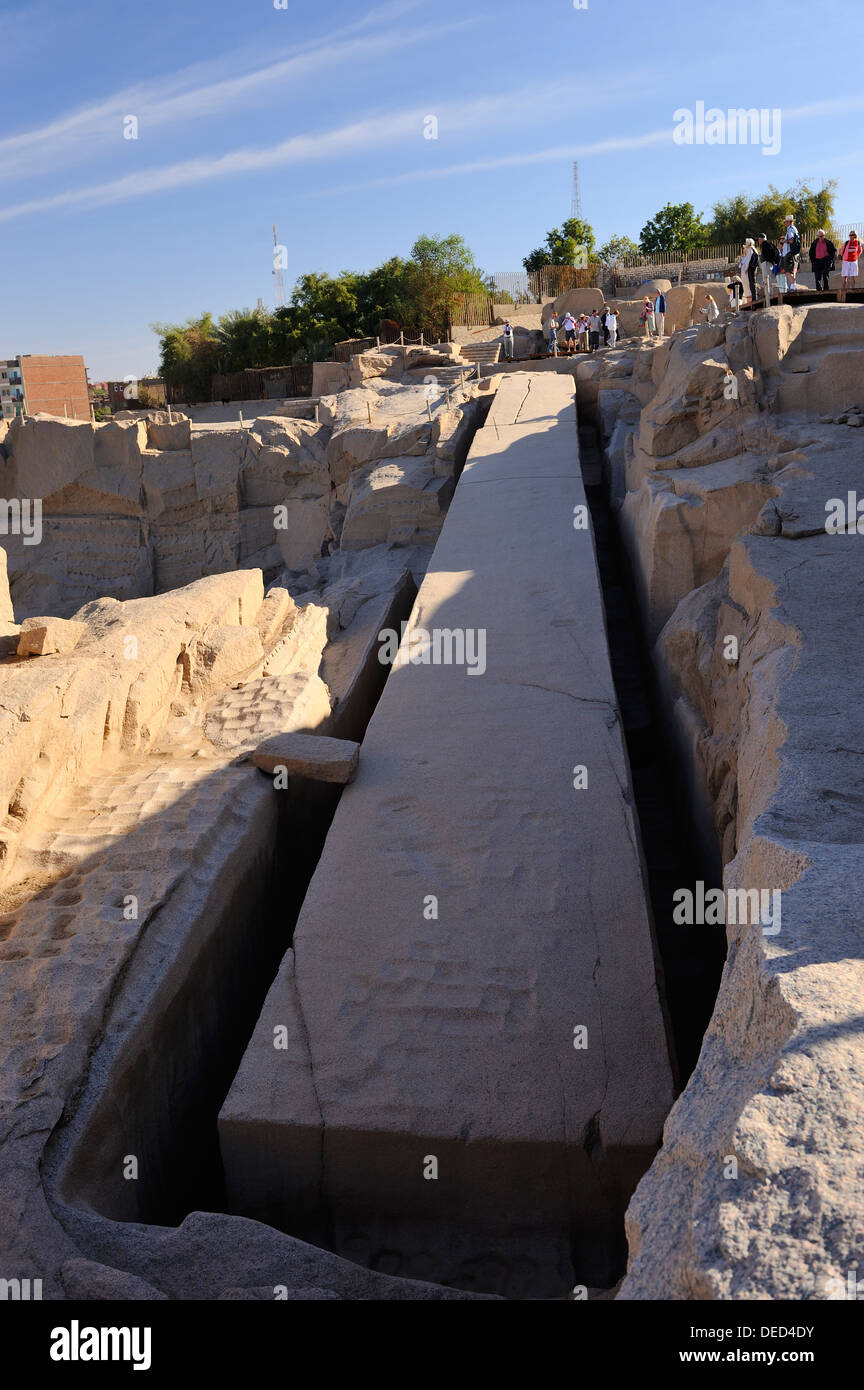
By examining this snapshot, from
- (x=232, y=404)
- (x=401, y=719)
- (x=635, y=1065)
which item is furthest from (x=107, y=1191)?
(x=232, y=404)

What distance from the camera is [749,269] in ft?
33.7

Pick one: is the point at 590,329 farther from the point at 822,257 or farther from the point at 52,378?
the point at 52,378

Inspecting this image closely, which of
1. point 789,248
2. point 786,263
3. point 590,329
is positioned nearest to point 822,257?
point 789,248

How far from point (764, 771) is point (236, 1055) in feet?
8.25

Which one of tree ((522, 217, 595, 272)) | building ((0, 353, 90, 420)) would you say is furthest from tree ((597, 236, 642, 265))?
building ((0, 353, 90, 420))

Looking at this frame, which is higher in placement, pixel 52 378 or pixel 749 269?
pixel 52 378

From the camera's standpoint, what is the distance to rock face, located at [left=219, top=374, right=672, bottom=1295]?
3350 millimetres

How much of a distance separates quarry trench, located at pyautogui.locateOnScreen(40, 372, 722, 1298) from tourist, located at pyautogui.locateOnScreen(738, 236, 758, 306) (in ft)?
19.7

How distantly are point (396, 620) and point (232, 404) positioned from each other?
12687 mm

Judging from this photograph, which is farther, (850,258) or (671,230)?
(671,230)

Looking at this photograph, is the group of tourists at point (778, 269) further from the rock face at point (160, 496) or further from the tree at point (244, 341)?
the tree at point (244, 341)

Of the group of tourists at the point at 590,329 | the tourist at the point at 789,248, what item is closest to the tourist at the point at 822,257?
the tourist at the point at 789,248

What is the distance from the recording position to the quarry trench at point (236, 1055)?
3297 mm

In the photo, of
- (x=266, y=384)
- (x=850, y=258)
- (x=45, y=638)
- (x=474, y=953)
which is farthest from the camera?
(x=266, y=384)
